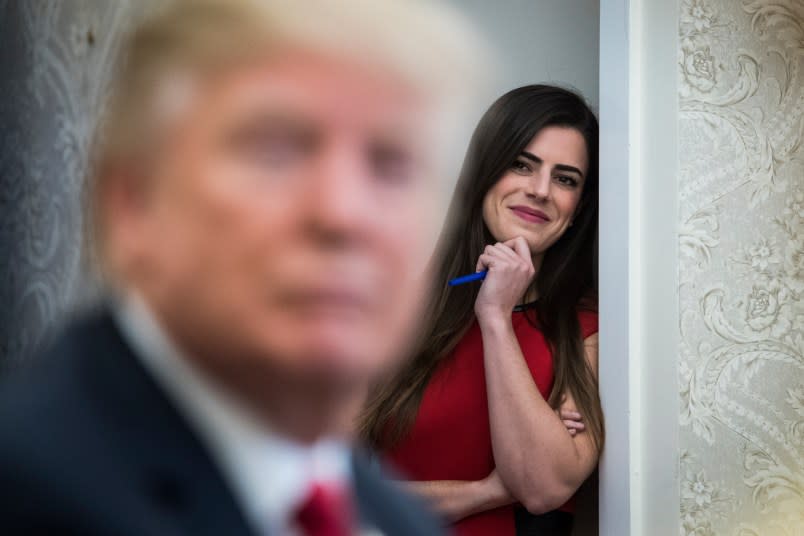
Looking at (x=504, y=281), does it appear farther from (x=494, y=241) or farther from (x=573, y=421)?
(x=573, y=421)

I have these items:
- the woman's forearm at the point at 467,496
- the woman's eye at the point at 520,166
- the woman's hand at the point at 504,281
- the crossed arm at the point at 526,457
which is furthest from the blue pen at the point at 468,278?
the woman's forearm at the point at 467,496

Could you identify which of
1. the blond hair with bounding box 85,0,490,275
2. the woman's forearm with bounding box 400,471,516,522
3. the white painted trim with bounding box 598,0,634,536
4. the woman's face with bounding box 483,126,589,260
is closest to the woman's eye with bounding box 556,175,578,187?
the woman's face with bounding box 483,126,589,260

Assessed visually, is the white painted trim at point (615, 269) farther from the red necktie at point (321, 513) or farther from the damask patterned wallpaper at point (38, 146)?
the red necktie at point (321, 513)

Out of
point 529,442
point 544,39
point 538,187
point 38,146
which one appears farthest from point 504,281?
point 38,146

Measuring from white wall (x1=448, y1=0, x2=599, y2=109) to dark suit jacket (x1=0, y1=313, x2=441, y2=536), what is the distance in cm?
166

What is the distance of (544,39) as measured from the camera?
6.02 feet

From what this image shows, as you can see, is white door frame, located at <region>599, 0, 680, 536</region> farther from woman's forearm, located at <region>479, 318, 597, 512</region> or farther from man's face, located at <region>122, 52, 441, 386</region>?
man's face, located at <region>122, 52, 441, 386</region>

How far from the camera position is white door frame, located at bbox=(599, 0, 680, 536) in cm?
142

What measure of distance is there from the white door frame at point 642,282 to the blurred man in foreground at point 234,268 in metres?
1.29

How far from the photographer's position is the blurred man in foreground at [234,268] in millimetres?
202

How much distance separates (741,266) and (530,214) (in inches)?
16.1

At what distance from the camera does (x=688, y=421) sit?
1.42 metres

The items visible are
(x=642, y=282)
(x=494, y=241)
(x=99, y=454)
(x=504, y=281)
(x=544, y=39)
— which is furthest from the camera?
(x=544, y=39)

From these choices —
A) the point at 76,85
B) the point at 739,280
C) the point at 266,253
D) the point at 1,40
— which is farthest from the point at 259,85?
the point at 739,280
